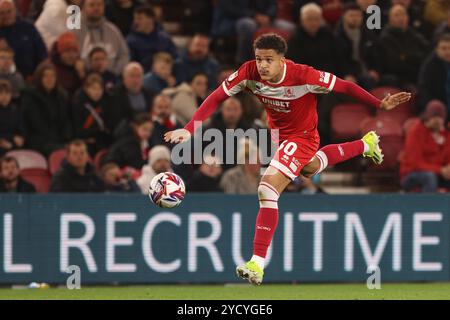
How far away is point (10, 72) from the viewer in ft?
49.0

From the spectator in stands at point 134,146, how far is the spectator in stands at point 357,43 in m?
3.39

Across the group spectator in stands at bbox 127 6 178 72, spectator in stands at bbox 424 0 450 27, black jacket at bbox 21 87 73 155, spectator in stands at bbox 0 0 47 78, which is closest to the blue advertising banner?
black jacket at bbox 21 87 73 155

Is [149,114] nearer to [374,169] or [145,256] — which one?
[145,256]

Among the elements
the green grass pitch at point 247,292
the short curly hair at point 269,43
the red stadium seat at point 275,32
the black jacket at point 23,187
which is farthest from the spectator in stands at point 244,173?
the short curly hair at point 269,43

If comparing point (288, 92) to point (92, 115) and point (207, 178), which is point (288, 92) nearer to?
point (207, 178)

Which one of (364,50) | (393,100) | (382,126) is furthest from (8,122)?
(393,100)

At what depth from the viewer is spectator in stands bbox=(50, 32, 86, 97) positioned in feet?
50.2

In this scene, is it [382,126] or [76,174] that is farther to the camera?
[382,126]

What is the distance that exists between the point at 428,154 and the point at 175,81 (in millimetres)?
3481

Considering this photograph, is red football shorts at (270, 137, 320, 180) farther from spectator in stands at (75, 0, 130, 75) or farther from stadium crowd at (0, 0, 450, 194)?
spectator in stands at (75, 0, 130, 75)

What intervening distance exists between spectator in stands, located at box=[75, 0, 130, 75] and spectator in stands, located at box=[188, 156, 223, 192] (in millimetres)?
2134

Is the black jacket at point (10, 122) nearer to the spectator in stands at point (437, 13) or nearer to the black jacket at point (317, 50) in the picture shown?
the black jacket at point (317, 50)
